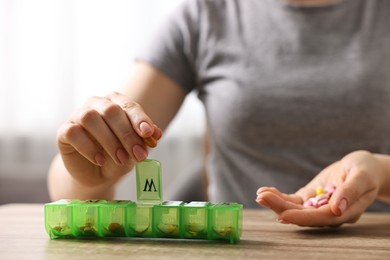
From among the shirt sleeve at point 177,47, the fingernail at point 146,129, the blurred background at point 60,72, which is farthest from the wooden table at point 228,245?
the blurred background at point 60,72

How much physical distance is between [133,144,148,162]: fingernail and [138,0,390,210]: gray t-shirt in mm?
543

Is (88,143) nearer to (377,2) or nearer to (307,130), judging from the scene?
(307,130)

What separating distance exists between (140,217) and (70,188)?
12.4 inches

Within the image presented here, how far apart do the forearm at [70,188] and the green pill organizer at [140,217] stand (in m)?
0.22

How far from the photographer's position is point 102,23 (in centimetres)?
236

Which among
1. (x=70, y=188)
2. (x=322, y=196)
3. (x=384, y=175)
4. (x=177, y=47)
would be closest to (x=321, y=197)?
(x=322, y=196)

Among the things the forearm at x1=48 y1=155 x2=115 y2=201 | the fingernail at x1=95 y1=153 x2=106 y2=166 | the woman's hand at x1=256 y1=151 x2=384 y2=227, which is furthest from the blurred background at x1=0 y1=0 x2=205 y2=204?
the fingernail at x1=95 y1=153 x2=106 y2=166

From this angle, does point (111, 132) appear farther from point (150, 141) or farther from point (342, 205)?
point (342, 205)

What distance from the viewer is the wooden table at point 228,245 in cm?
64

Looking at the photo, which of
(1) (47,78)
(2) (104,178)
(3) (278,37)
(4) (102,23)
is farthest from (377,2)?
(1) (47,78)

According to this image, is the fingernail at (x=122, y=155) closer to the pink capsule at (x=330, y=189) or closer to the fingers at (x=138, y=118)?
Result: the fingers at (x=138, y=118)

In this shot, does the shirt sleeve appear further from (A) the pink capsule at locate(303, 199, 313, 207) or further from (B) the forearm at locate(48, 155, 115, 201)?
(A) the pink capsule at locate(303, 199, 313, 207)

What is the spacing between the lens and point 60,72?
2391 mm

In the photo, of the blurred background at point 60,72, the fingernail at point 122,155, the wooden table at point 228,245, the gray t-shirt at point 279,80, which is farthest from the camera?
the blurred background at point 60,72
